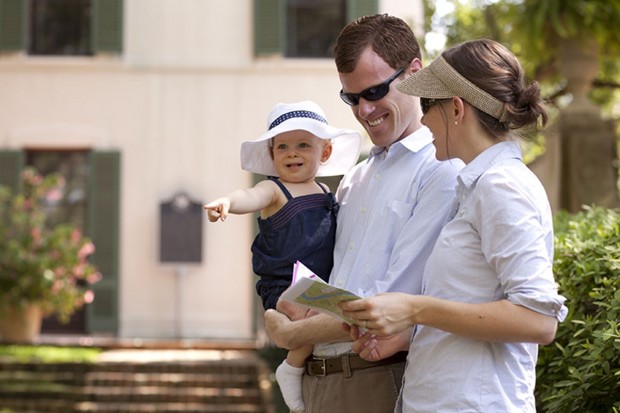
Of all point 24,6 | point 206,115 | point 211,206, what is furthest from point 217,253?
point 211,206

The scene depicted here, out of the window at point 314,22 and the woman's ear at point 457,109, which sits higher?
the window at point 314,22

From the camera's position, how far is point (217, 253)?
→ 15.2 metres

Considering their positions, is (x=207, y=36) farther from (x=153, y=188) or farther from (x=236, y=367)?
(x=236, y=367)

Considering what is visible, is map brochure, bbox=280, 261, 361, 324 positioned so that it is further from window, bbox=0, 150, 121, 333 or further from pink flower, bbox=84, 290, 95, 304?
window, bbox=0, 150, 121, 333

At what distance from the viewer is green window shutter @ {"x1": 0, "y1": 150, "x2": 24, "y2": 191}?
1479 centimetres

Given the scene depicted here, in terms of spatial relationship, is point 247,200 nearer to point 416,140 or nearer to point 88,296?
point 416,140

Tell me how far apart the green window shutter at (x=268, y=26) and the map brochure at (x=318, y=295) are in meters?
12.9

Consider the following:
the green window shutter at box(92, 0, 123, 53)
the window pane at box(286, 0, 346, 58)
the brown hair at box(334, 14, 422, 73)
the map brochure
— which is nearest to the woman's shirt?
the map brochure

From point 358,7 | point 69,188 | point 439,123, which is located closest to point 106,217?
point 69,188

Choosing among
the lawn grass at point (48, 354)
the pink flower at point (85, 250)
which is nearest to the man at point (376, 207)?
the lawn grass at point (48, 354)

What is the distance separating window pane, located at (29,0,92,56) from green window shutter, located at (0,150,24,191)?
1531mm

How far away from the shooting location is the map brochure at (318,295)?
2.51 meters

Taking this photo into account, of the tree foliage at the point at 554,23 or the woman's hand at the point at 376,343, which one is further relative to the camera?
the tree foliage at the point at 554,23

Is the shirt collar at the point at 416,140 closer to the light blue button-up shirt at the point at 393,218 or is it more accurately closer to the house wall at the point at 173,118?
the light blue button-up shirt at the point at 393,218
